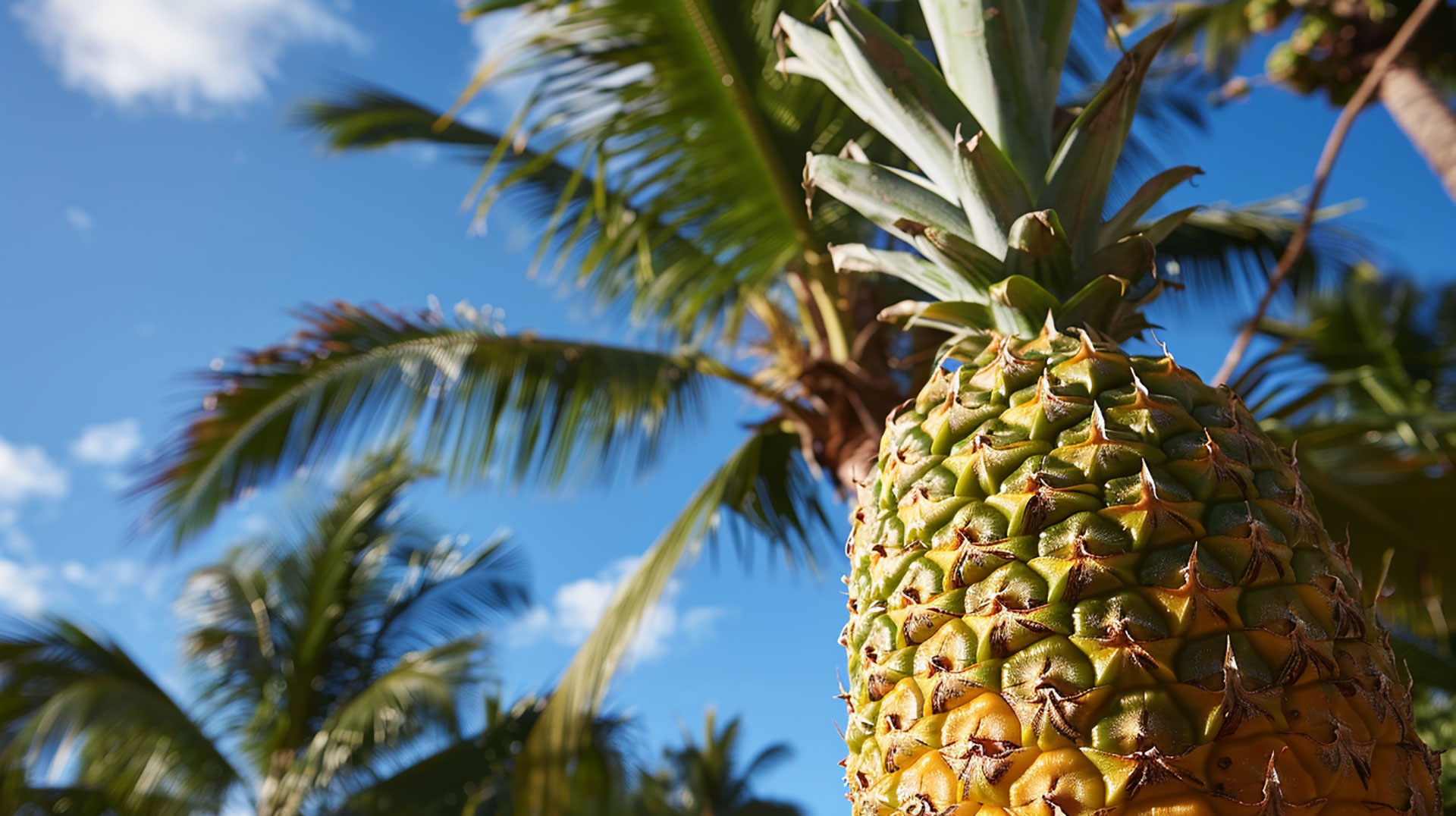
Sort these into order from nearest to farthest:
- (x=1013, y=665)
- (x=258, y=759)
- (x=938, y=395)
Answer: (x=1013, y=665) → (x=938, y=395) → (x=258, y=759)

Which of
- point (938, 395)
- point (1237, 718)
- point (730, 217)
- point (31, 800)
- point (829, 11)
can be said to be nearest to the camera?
point (1237, 718)

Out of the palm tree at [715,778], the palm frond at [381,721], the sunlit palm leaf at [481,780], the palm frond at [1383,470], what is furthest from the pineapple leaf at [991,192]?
the palm tree at [715,778]

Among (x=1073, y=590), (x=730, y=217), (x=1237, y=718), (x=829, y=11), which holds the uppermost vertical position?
(x=730, y=217)

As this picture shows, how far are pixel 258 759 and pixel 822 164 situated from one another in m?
9.57

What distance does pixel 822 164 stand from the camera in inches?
72.6

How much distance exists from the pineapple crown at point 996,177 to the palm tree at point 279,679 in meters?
7.42

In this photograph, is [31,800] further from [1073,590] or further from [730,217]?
[1073,590]

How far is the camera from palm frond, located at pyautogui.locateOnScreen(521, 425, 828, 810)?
4.04 m

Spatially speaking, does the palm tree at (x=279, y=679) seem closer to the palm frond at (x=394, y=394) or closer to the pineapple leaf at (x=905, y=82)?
the palm frond at (x=394, y=394)

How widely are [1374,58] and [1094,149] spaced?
18.0 ft

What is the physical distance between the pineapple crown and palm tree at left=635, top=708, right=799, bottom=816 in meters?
20.0

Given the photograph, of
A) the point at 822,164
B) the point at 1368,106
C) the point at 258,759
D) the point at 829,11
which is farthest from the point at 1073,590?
the point at 258,759

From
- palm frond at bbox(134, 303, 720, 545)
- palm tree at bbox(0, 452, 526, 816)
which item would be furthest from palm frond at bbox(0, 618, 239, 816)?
palm frond at bbox(134, 303, 720, 545)

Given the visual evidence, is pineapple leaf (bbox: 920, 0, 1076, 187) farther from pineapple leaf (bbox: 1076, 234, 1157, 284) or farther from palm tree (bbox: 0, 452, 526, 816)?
palm tree (bbox: 0, 452, 526, 816)
